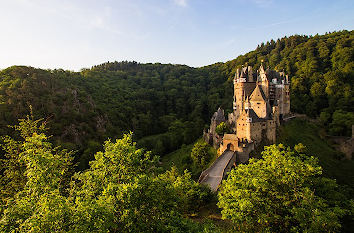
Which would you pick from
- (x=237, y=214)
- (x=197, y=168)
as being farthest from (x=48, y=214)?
(x=197, y=168)

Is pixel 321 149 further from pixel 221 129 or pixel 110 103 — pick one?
pixel 110 103

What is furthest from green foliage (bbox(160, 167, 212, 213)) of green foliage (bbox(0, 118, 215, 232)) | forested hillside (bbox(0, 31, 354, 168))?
forested hillside (bbox(0, 31, 354, 168))

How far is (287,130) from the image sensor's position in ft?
146

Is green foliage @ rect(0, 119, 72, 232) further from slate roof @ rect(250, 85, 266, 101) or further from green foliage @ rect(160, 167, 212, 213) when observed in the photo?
slate roof @ rect(250, 85, 266, 101)

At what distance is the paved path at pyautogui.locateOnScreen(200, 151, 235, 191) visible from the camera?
30.1 m

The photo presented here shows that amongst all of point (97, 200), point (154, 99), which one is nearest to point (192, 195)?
point (97, 200)

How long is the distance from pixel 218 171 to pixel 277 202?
18165mm

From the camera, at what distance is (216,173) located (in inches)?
1284

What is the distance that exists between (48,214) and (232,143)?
34.0m

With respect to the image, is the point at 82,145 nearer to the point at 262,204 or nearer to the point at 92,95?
the point at 92,95

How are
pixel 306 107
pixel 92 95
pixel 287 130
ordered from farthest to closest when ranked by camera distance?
pixel 92 95, pixel 306 107, pixel 287 130

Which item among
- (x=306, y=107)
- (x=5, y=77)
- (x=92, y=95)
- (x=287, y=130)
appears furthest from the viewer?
(x=92, y=95)

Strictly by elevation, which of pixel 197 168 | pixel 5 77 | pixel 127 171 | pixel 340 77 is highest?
pixel 5 77

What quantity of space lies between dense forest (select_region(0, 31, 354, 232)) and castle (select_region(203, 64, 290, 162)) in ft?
17.5
